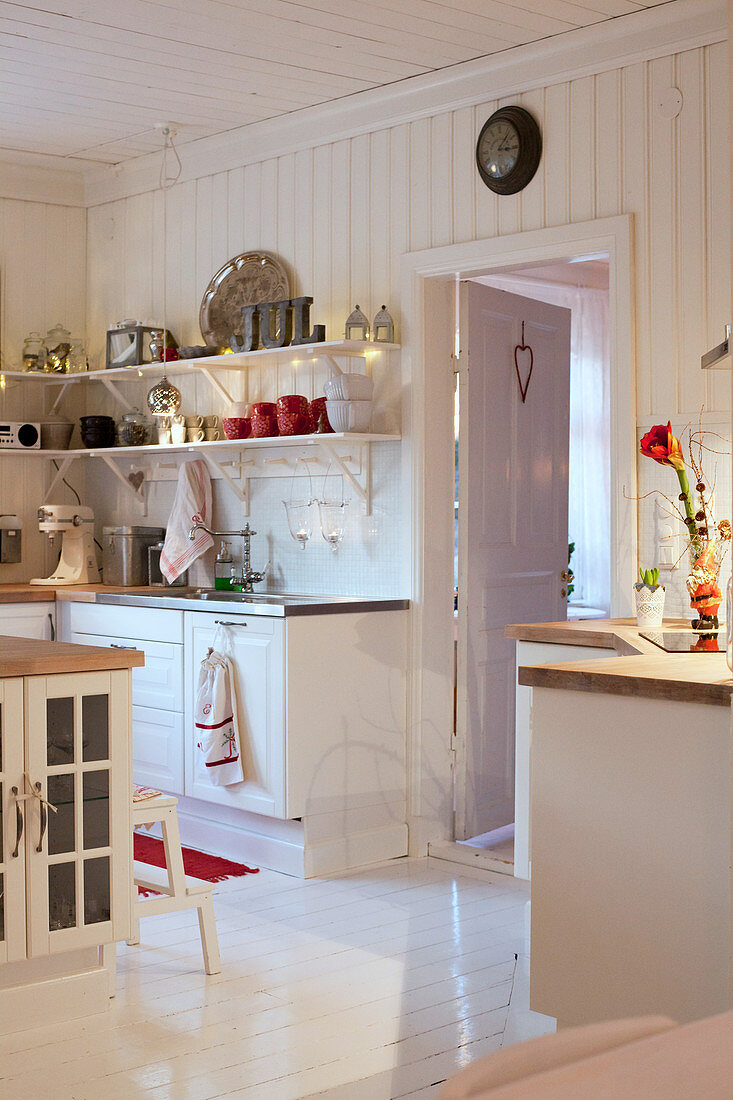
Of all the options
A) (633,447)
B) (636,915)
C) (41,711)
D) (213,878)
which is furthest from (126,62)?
(636,915)

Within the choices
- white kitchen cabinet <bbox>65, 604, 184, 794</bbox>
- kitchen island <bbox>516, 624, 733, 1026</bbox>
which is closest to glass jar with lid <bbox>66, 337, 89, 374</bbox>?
white kitchen cabinet <bbox>65, 604, 184, 794</bbox>

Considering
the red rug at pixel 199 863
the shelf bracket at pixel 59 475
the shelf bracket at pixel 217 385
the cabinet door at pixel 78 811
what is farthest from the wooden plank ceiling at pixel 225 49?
the red rug at pixel 199 863

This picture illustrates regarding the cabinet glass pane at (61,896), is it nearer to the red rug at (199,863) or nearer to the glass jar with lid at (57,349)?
the red rug at (199,863)

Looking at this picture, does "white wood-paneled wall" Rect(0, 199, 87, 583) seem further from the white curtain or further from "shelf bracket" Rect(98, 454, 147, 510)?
the white curtain

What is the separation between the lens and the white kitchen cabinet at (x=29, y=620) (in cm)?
522

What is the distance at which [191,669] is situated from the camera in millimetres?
4613

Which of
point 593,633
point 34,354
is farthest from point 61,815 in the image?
point 34,354

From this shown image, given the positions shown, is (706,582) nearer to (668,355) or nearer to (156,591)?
(668,355)

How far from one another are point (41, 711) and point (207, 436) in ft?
8.66

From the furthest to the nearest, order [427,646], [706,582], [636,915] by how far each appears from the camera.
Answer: [427,646] → [706,582] → [636,915]

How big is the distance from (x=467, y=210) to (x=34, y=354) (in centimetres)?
251

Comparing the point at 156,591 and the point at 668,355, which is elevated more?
the point at 668,355

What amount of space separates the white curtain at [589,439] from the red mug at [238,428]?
2385 mm

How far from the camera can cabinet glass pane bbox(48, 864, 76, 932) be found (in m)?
2.76
